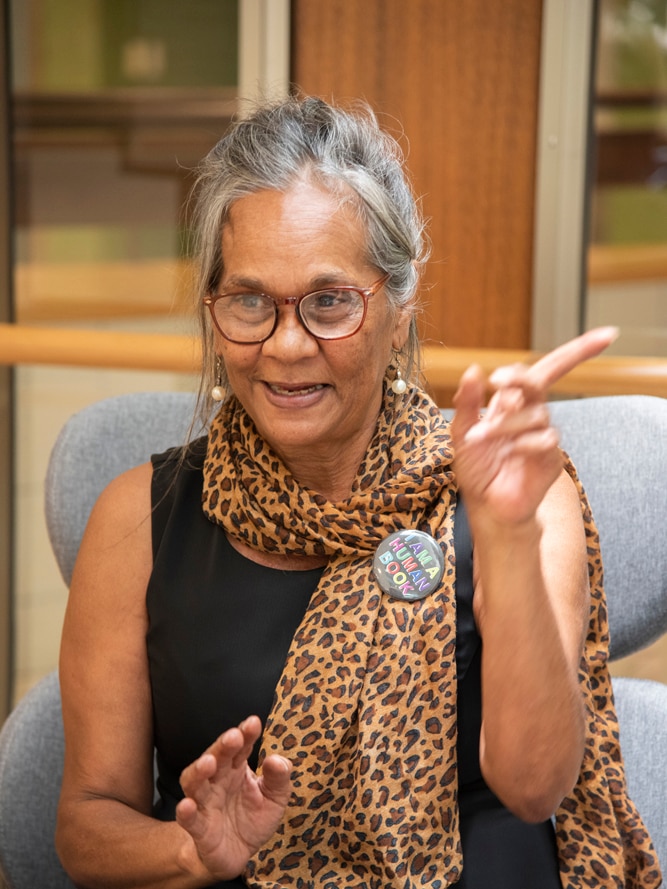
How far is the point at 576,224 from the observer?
2.97 metres

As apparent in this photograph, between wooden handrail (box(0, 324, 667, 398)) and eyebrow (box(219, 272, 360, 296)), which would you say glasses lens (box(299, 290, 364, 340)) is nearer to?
eyebrow (box(219, 272, 360, 296))

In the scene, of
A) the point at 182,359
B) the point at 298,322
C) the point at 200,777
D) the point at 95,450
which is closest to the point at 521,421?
the point at 298,322

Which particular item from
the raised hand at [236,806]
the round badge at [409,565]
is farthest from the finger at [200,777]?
the round badge at [409,565]

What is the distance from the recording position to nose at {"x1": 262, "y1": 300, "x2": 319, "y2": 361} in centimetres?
146

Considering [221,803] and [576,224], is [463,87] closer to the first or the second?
[576,224]

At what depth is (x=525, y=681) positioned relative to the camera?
4.18 ft

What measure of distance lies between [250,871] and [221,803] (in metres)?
0.23

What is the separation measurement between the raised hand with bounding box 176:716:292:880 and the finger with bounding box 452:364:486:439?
399 mm

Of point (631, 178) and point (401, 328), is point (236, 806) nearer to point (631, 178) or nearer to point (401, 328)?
point (401, 328)

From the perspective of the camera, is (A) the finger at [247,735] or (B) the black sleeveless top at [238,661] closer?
(A) the finger at [247,735]

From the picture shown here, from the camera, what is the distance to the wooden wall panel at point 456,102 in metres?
2.94

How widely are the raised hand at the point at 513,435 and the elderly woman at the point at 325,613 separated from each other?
0.23 m

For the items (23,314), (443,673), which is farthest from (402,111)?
(443,673)

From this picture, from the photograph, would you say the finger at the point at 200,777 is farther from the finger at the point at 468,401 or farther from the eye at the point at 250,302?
the eye at the point at 250,302
